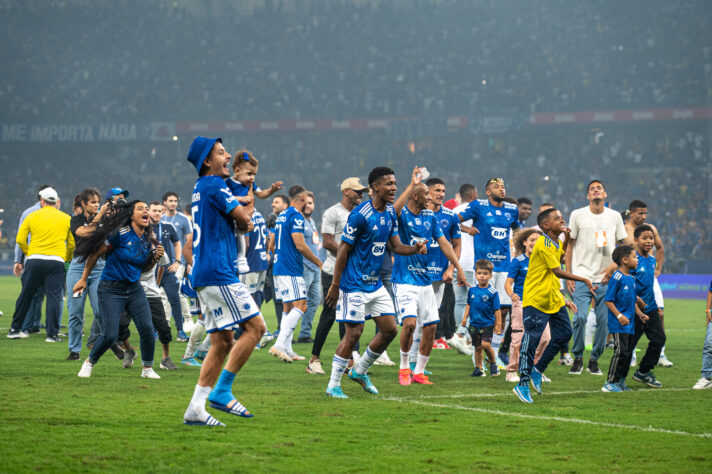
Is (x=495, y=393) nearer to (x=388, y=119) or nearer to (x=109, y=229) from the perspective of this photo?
(x=109, y=229)

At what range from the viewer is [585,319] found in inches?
424

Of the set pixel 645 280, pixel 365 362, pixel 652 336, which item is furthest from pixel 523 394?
pixel 645 280

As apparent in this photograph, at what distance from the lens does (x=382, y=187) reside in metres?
7.97

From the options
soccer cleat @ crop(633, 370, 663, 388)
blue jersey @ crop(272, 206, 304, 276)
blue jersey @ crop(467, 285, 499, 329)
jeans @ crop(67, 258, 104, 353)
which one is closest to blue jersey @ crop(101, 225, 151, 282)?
jeans @ crop(67, 258, 104, 353)

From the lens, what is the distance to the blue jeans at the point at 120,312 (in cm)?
901

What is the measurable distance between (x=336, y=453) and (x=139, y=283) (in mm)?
4644

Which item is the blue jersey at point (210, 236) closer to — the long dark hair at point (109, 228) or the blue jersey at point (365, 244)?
the blue jersey at point (365, 244)

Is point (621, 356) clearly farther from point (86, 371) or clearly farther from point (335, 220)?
point (86, 371)

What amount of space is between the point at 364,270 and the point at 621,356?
9.40 feet

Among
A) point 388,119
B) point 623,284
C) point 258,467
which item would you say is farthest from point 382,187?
point 388,119

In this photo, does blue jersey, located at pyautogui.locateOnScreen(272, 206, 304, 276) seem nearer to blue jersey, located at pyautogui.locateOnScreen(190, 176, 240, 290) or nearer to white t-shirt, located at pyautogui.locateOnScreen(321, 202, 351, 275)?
white t-shirt, located at pyautogui.locateOnScreen(321, 202, 351, 275)

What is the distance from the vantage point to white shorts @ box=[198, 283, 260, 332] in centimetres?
625

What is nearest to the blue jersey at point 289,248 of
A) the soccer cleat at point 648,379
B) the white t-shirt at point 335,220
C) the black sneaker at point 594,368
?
the white t-shirt at point 335,220

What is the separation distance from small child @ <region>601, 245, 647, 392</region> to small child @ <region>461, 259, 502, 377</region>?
64.0 inches
